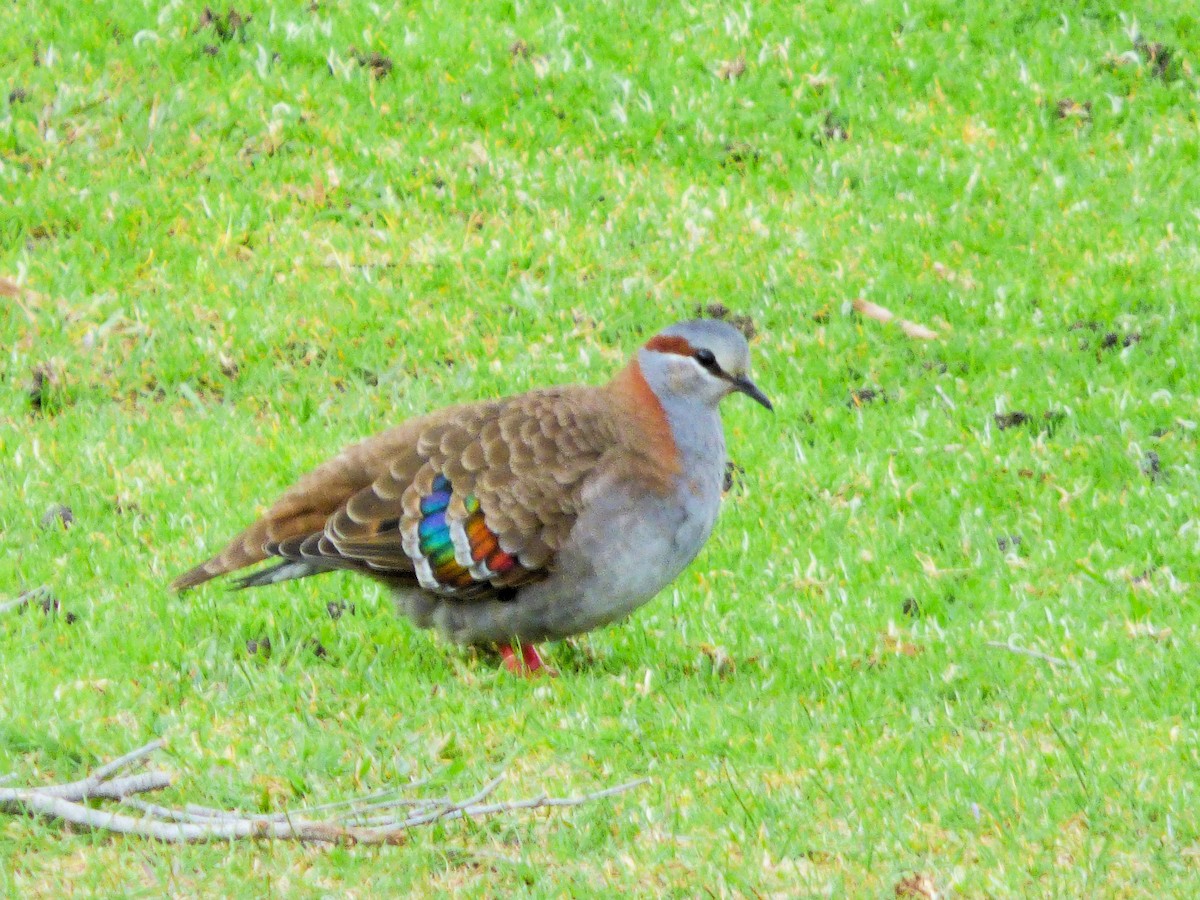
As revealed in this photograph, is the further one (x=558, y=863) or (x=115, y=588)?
(x=115, y=588)

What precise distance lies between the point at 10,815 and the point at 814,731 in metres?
3.20

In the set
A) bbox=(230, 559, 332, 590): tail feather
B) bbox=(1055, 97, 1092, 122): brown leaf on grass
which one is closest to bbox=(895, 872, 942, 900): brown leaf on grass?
bbox=(230, 559, 332, 590): tail feather

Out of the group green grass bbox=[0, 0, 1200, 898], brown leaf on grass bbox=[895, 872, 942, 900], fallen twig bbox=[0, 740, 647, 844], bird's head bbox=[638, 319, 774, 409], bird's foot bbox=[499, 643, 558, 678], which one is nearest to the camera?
brown leaf on grass bbox=[895, 872, 942, 900]

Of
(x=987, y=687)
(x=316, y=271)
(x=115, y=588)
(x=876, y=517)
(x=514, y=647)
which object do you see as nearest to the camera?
(x=987, y=687)

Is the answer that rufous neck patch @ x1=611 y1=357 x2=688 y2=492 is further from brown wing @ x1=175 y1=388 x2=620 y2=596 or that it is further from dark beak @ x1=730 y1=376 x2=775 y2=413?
dark beak @ x1=730 y1=376 x2=775 y2=413

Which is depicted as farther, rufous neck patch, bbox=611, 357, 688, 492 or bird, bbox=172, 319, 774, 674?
rufous neck patch, bbox=611, 357, 688, 492

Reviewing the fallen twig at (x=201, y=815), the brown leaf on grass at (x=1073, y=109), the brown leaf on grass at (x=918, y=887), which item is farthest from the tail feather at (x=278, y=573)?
the brown leaf on grass at (x=1073, y=109)

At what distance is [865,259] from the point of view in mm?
13000

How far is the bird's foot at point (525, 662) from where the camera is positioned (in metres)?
8.25

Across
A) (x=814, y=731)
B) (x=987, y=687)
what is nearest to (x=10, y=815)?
(x=814, y=731)

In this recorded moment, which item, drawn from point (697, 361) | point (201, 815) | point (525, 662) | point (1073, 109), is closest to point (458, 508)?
point (525, 662)

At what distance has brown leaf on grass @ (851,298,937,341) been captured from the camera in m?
12.2

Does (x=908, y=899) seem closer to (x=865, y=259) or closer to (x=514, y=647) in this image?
(x=514, y=647)

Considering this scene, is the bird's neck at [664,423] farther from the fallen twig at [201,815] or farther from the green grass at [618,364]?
the fallen twig at [201,815]
